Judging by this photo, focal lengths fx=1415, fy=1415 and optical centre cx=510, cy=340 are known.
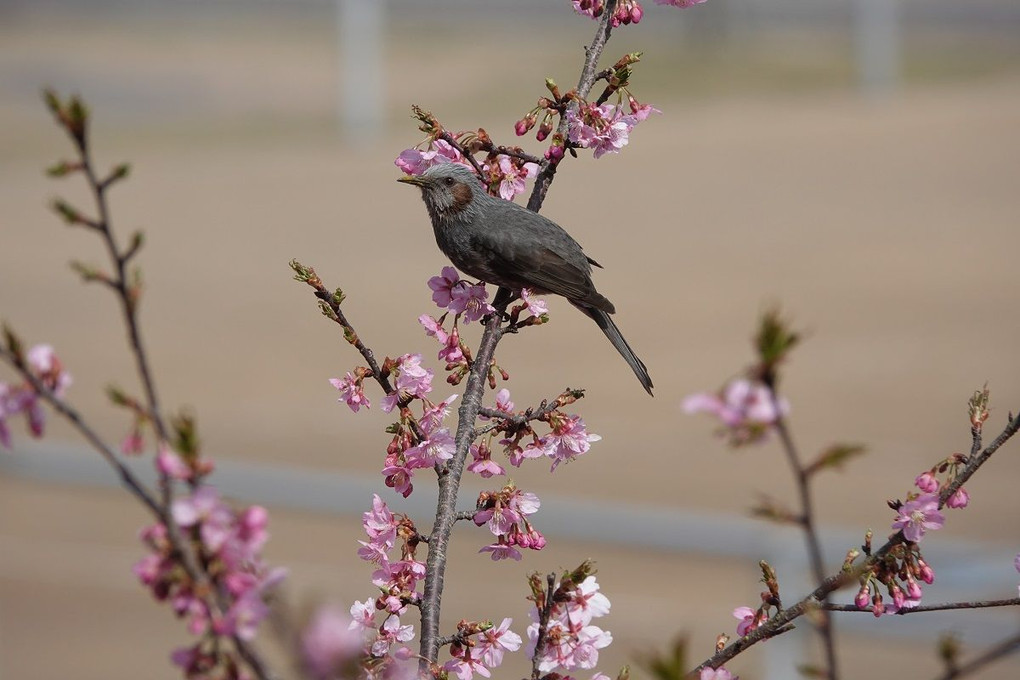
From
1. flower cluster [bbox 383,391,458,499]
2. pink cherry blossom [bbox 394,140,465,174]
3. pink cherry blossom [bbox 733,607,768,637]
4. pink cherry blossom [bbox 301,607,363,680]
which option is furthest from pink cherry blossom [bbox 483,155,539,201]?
pink cherry blossom [bbox 301,607,363,680]

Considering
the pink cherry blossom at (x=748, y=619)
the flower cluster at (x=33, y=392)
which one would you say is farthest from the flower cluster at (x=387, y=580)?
the flower cluster at (x=33, y=392)

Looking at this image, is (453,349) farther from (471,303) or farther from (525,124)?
(525,124)

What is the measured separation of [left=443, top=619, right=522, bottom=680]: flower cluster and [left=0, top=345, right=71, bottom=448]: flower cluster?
25.4 inches

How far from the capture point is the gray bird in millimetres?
3092

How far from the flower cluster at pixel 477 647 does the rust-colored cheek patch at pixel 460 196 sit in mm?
1306

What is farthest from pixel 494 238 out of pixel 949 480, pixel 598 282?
pixel 598 282

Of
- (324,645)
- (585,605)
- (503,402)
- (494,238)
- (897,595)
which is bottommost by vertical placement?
(324,645)

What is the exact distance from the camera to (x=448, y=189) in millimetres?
3094

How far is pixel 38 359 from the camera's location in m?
1.46

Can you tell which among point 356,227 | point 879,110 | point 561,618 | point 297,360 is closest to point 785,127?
point 879,110

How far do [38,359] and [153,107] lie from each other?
1435 inches

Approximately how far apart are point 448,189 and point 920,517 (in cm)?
169

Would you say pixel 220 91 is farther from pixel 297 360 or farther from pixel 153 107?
pixel 297 360

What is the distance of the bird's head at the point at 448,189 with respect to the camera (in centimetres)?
294
